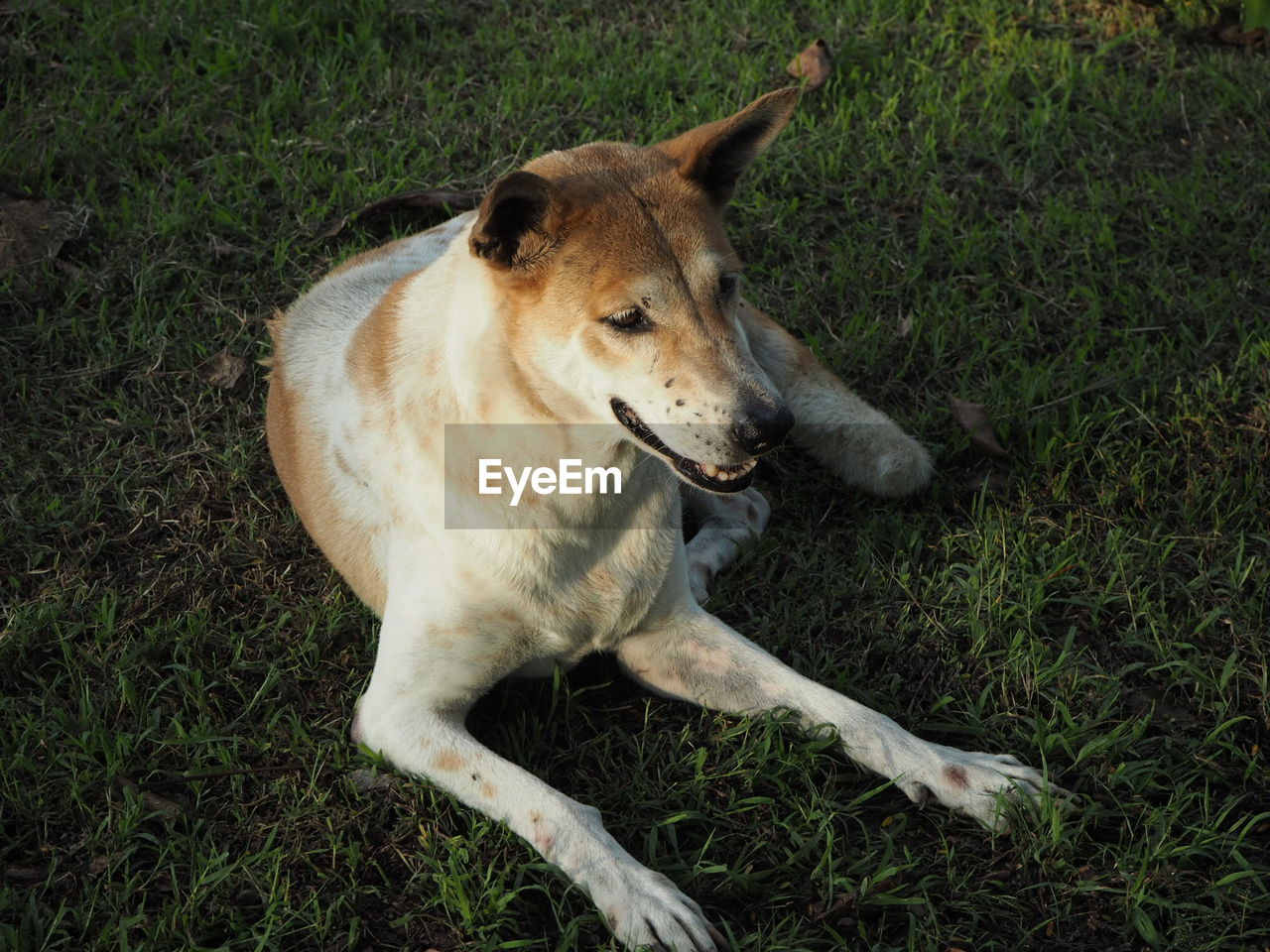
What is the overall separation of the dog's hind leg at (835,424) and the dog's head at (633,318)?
1104mm

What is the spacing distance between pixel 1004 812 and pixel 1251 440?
1754 millimetres

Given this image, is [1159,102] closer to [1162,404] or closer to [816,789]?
[1162,404]

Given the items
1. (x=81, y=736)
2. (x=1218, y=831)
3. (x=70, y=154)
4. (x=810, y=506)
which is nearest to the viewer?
(x=1218, y=831)

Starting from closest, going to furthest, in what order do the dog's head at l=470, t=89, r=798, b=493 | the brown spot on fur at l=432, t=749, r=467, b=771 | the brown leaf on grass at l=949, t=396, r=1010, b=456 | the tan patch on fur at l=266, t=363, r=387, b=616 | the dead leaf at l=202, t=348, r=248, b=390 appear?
the dog's head at l=470, t=89, r=798, b=493, the brown spot on fur at l=432, t=749, r=467, b=771, the tan patch on fur at l=266, t=363, r=387, b=616, the brown leaf on grass at l=949, t=396, r=1010, b=456, the dead leaf at l=202, t=348, r=248, b=390

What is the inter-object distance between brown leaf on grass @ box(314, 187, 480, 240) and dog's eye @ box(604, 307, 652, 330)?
2232 millimetres

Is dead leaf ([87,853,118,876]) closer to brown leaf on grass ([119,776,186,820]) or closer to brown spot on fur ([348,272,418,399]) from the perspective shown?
brown leaf on grass ([119,776,186,820])

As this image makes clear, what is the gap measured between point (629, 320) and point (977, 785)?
137 centimetres

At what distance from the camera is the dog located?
275cm

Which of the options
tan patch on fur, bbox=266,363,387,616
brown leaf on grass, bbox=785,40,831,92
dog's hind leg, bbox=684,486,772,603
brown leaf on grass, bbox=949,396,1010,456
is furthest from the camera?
brown leaf on grass, bbox=785,40,831,92

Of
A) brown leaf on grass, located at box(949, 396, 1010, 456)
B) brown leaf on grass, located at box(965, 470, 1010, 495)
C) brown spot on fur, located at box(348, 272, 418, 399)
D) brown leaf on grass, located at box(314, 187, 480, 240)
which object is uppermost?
brown spot on fur, located at box(348, 272, 418, 399)

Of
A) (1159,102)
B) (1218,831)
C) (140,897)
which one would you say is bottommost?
(140,897)

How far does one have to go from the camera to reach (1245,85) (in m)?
5.33

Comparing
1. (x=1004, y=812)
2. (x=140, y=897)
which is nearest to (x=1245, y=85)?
(x=1004, y=812)

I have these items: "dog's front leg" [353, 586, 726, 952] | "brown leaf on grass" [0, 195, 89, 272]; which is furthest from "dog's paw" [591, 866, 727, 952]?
Answer: "brown leaf on grass" [0, 195, 89, 272]
